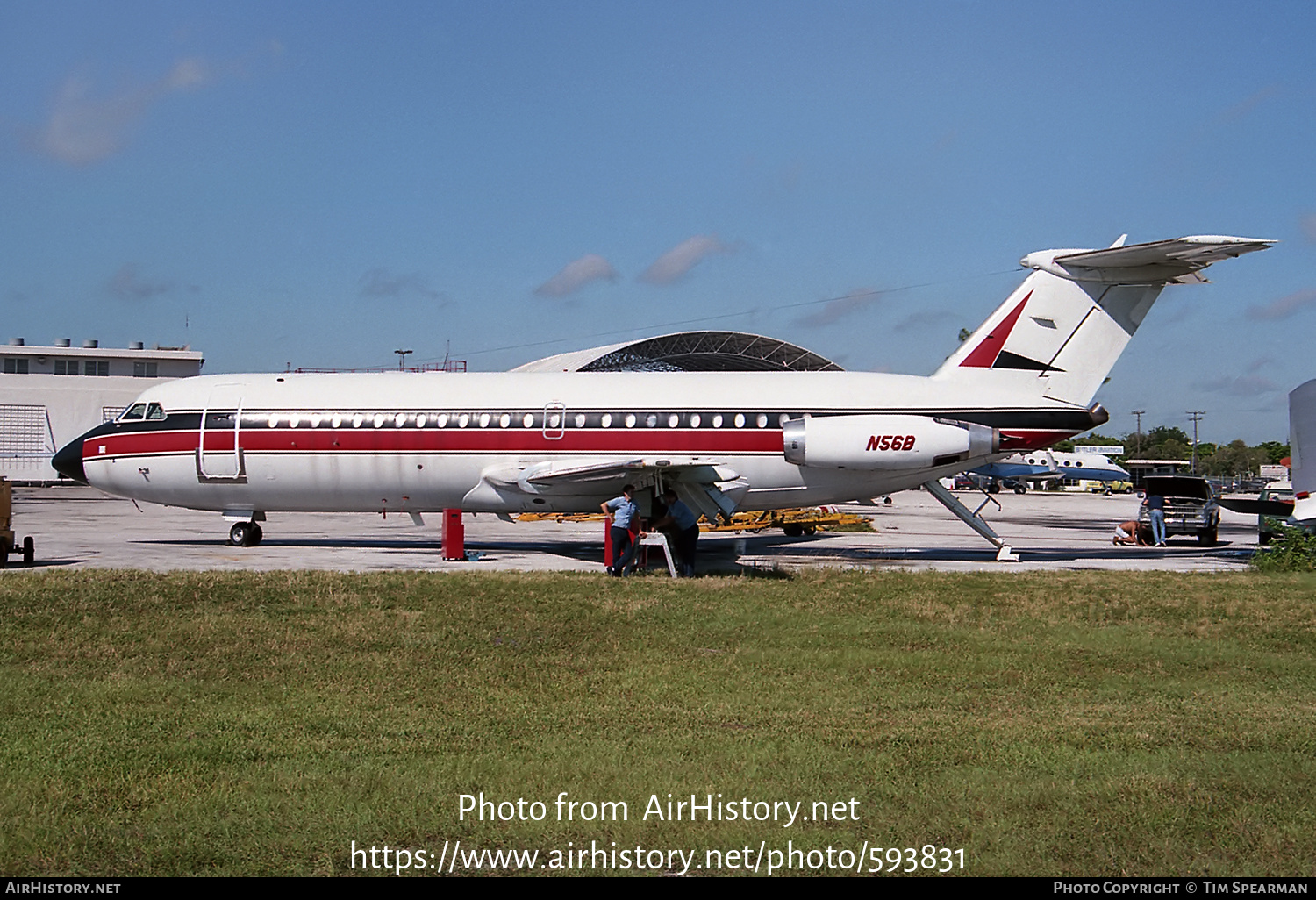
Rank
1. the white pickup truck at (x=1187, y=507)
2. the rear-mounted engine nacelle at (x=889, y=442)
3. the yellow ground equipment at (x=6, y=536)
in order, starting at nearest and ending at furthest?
the yellow ground equipment at (x=6, y=536)
the rear-mounted engine nacelle at (x=889, y=442)
the white pickup truck at (x=1187, y=507)

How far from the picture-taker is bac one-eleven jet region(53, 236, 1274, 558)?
71.9ft

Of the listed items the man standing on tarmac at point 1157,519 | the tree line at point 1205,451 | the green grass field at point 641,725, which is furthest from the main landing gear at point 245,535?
the tree line at point 1205,451

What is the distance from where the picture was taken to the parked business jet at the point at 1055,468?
239 feet

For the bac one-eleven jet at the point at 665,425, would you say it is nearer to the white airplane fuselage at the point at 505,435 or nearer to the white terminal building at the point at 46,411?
the white airplane fuselage at the point at 505,435

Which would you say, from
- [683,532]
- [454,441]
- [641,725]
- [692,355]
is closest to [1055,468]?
[692,355]

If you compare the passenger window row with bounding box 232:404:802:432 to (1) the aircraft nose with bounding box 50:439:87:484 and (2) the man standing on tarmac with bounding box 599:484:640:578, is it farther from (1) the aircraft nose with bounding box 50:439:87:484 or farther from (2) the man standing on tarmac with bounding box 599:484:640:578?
(2) the man standing on tarmac with bounding box 599:484:640:578

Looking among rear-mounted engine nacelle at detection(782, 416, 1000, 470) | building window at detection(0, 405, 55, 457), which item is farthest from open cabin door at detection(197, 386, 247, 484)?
building window at detection(0, 405, 55, 457)

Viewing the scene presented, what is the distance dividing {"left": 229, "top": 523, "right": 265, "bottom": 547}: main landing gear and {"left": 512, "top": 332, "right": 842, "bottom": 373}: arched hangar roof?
130 ft

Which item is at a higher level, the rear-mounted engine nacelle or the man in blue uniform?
the rear-mounted engine nacelle

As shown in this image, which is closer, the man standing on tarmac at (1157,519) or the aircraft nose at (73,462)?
the aircraft nose at (73,462)

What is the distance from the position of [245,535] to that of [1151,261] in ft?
66.0

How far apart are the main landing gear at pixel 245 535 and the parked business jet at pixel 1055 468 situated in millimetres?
55136

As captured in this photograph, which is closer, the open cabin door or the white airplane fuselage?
the white airplane fuselage

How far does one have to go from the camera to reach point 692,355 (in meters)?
68.1
